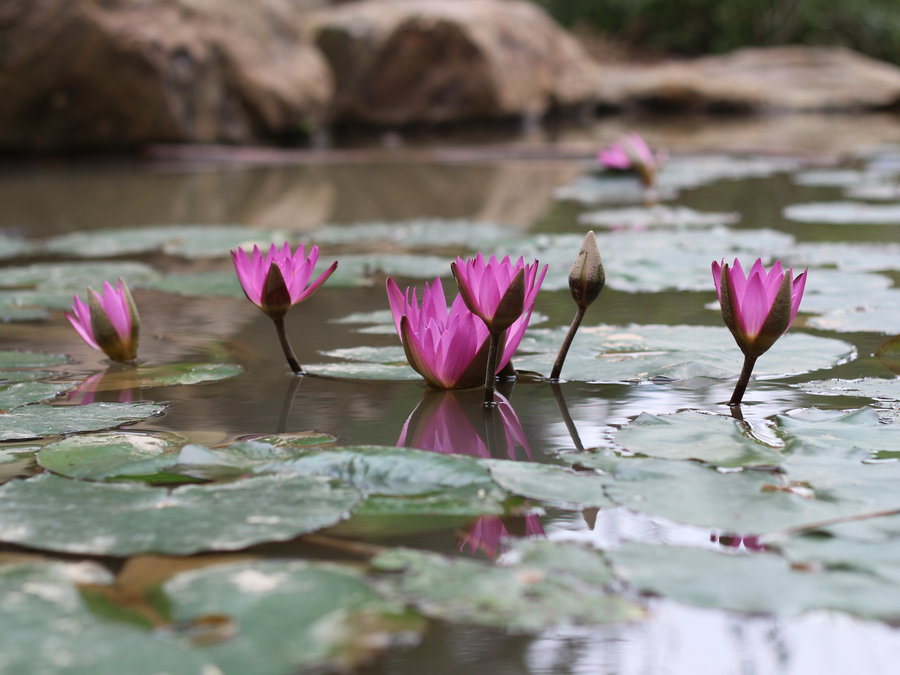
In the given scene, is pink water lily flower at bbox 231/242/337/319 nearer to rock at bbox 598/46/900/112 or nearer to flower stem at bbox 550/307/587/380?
flower stem at bbox 550/307/587/380

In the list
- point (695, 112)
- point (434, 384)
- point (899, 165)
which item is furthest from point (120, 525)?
point (695, 112)

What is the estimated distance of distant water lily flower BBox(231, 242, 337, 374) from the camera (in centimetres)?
113

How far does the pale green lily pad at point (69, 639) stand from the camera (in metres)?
0.56

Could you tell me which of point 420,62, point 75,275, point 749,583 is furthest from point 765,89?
point 749,583

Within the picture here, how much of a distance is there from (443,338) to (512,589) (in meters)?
0.46

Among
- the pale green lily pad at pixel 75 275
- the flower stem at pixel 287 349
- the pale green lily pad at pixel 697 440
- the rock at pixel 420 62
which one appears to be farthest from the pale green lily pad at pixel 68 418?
the rock at pixel 420 62

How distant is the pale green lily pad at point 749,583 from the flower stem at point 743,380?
1.10ft

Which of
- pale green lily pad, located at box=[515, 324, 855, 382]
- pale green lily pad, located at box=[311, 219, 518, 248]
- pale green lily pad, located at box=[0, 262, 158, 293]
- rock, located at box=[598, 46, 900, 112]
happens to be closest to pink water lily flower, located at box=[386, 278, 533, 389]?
pale green lily pad, located at box=[515, 324, 855, 382]

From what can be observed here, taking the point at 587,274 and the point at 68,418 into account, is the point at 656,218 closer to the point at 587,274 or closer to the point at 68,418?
the point at 587,274

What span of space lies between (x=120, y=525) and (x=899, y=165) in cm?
375

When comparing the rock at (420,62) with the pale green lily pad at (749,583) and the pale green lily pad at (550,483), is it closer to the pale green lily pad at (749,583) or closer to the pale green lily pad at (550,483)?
the pale green lily pad at (550,483)

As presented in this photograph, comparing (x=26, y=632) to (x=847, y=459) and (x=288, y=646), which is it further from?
(x=847, y=459)

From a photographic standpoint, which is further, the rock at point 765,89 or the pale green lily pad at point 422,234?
the rock at point 765,89

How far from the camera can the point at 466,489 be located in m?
0.82
